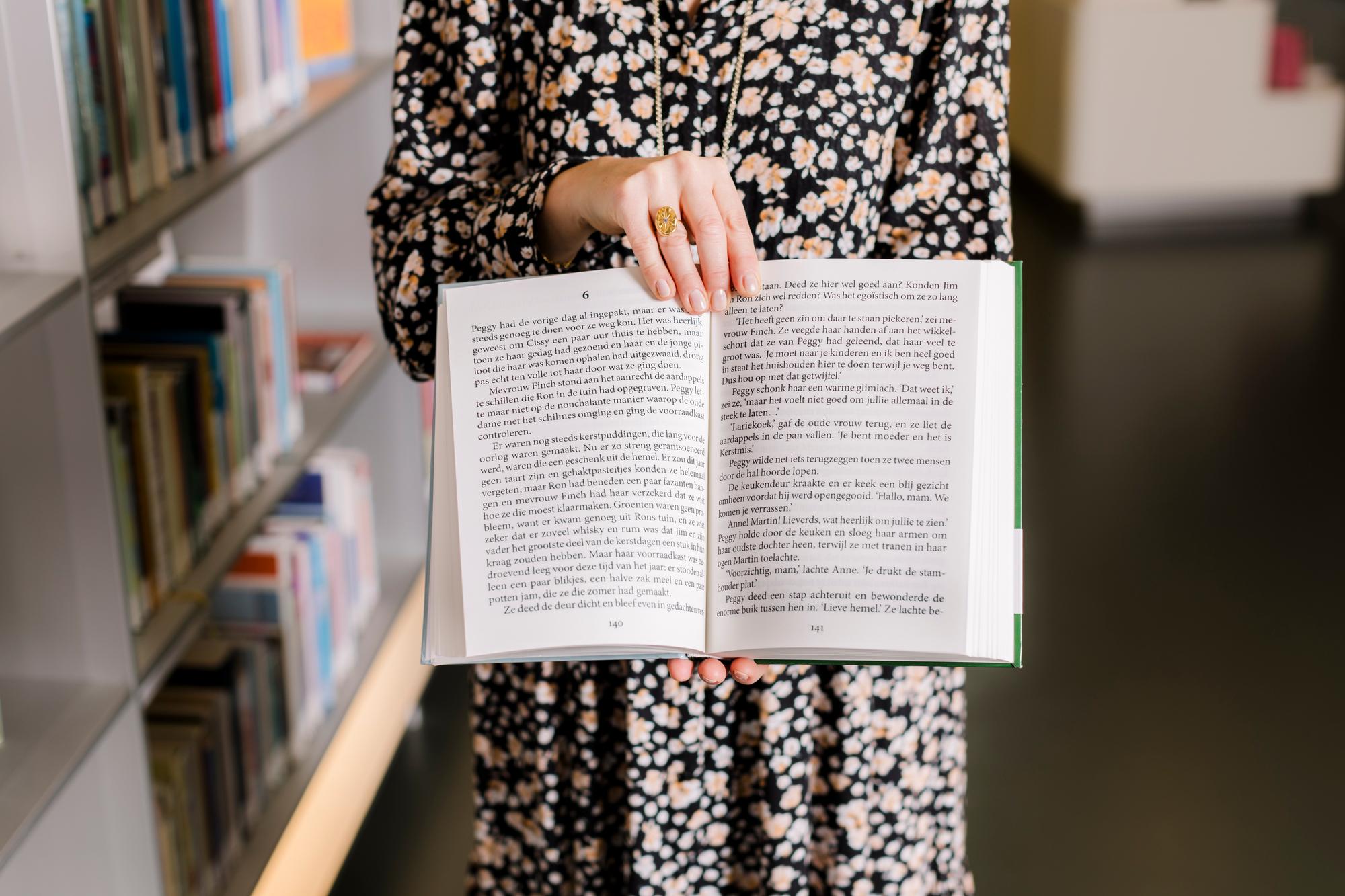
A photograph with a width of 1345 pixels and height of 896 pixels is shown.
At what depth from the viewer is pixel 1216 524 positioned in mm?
3215

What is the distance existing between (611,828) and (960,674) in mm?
376

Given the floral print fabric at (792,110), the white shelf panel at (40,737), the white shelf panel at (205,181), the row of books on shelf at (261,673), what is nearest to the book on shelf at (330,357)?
the row of books on shelf at (261,673)

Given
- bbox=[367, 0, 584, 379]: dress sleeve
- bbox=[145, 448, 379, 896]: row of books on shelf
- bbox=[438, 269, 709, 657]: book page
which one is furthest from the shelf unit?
bbox=[438, 269, 709, 657]: book page

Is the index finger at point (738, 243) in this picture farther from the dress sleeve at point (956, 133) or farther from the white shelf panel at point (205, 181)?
the white shelf panel at point (205, 181)

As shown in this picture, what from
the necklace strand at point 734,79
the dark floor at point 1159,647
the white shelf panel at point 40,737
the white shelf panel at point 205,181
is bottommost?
the dark floor at point 1159,647

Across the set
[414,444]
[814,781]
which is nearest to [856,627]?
[814,781]

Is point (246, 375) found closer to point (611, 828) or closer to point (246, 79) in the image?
point (246, 79)

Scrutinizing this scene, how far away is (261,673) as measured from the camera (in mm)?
2076

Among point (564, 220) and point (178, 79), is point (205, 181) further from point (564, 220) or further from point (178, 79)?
point (564, 220)


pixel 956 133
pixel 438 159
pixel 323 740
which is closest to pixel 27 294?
pixel 438 159

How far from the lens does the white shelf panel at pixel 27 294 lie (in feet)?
3.75

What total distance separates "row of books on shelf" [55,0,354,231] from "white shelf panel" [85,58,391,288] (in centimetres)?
2

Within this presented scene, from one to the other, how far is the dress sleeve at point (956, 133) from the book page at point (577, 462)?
31cm

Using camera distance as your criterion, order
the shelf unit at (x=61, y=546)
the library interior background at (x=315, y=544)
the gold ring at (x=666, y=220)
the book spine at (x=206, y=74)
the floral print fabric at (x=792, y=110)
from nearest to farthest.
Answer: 1. the gold ring at (x=666, y=220)
2. the floral print fabric at (x=792, y=110)
3. the shelf unit at (x=61, y=546)
4. the library interior background at (x=315, y=544)
5. the book spine at (x=206, y=74)
